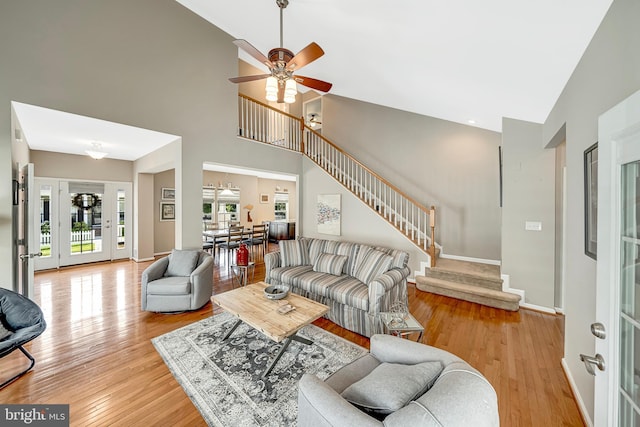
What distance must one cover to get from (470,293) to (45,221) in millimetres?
8501

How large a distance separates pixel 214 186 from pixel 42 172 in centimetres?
362

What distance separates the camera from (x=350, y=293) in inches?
112

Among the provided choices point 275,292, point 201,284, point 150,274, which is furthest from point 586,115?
point 150,274

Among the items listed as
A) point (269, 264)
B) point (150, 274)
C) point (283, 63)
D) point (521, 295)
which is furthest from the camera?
point (269, 264)

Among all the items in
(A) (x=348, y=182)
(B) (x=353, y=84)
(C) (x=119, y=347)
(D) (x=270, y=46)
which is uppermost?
(D) (x=270, y=46)

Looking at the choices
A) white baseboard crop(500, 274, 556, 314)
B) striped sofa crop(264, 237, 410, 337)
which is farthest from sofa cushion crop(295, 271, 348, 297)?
white baseboard crop(500, 274, 556, 314)

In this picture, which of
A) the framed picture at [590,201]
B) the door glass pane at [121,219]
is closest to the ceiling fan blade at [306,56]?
the framed picture at [590,201]

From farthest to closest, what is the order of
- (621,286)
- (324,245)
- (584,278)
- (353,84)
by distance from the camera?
(353,84) < (324,245) < (584,278) < (621,286)

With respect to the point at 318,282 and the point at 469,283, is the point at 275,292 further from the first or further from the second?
the point at 469,283

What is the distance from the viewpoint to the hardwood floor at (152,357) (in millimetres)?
1735

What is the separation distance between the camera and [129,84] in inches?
132

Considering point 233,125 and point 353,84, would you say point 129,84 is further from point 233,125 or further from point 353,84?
point 353,84

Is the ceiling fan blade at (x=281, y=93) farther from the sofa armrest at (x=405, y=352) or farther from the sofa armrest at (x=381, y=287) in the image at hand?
the sofa armrest at (x=405, y=352)

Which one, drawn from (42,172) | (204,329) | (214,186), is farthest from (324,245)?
(42,172)
